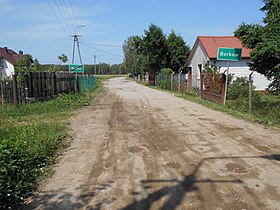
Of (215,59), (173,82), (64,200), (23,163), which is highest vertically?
(215,59)

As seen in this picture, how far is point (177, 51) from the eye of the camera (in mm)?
38500

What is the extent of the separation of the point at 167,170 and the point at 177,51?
34.7m

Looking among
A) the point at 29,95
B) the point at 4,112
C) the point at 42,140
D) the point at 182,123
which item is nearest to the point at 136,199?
the point at 42,140

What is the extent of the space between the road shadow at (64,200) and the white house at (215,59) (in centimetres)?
2021

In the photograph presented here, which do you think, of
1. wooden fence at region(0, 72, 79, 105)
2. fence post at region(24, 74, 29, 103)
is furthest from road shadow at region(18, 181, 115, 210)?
fence post at region(24, 74, 29, 103)

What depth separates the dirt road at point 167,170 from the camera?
400 cm

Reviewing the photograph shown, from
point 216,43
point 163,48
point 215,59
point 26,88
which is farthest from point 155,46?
point 26,88

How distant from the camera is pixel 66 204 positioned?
3.95 m

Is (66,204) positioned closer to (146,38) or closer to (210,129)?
(210,129)

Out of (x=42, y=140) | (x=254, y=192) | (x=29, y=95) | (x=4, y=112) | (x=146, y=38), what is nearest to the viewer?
(x=254, y=192)

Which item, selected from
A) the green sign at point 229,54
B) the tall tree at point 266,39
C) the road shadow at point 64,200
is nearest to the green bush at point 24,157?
the road shadow at point 64,200

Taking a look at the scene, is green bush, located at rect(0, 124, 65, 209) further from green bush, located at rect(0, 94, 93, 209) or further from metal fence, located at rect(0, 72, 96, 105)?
metal fence, located at rect(0, 72, 96, 105)

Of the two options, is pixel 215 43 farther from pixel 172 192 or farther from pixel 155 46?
pixel 172 192

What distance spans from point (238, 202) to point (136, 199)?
144 centimetres
